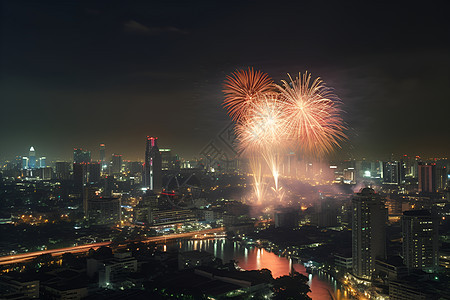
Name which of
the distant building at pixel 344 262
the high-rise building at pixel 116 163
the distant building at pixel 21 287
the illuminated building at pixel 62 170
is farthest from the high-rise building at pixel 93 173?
the distant building at pixel 344 262

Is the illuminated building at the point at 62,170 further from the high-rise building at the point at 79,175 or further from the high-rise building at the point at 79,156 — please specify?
the high-rise building at the point at 79,175

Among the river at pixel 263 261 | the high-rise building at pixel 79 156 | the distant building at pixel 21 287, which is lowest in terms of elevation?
the river at pixel 263 261

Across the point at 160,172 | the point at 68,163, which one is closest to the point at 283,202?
the point at 160,172

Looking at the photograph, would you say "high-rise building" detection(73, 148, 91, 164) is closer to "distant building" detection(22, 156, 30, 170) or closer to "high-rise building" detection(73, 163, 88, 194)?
"distant building" detection(22, 156, 30, 170)

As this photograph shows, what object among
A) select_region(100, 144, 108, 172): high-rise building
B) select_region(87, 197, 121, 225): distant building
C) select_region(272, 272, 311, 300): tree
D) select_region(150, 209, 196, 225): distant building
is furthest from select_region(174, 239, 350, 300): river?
select_region(100, 144, 108, 172): high-rise building

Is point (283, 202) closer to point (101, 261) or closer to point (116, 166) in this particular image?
point (101, 261)

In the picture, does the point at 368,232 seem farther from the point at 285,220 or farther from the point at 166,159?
the point at 166,159
